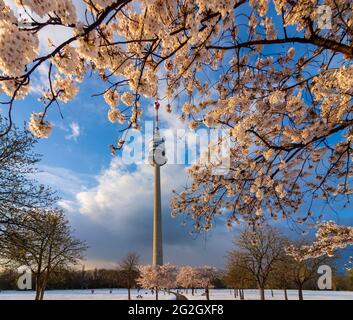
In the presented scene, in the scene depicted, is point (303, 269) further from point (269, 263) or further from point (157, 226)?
point (157, 226)

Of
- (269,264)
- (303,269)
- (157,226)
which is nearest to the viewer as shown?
(269,264)

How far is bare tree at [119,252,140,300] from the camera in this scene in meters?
45.2

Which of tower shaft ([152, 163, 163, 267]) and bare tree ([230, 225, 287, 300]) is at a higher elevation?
tower shaft ([152, 163, 163, 267])

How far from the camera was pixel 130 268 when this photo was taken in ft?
150

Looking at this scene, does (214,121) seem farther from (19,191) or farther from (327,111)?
(19,191)

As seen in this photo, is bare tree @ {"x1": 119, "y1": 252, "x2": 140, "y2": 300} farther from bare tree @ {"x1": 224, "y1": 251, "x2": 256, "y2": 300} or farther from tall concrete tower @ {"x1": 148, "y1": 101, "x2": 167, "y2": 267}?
bare tree @ {"x1": 224, "y1": 251, "x2": 256, "y2": 300}

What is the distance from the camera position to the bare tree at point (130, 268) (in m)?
45.2

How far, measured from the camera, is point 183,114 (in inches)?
228

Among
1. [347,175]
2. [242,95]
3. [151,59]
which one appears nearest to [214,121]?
[242,95]

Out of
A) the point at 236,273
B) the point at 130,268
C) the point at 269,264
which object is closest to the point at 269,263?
the point at 269,264

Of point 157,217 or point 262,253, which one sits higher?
point 157,217

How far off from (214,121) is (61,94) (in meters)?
2.42

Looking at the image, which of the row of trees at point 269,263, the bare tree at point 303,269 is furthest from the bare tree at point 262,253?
the bare tree at point 303,269

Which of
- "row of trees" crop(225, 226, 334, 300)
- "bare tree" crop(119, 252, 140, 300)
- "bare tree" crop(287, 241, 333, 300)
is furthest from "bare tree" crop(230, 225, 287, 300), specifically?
"bare tree" crop(119, 252, 140, 300)
